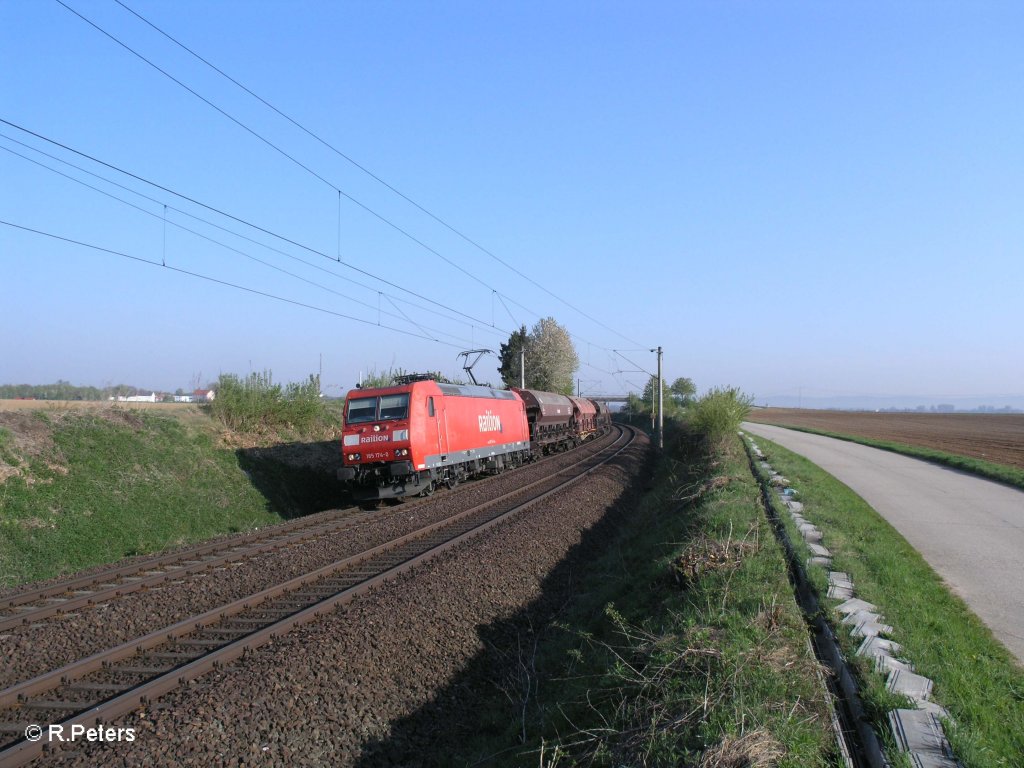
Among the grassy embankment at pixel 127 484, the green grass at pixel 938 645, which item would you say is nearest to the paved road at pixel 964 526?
the green grass at pixel 938 645

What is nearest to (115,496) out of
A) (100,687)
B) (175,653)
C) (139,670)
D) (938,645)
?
(175,653)

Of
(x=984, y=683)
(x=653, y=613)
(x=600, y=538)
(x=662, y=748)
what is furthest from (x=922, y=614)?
Result: (x=600, y=538)

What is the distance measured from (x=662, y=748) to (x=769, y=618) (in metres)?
2.20

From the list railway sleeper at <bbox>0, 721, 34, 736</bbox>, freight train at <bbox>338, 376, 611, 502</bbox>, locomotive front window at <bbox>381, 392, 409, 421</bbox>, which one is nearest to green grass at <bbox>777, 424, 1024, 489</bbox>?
freight train at <bbox>338, 376, 611, 502</bbox>

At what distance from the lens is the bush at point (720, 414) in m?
26.6

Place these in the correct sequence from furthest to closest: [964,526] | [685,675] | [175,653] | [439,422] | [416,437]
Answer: [439,422] → [416,437] → [964,526] → [175,653] → [685,675]

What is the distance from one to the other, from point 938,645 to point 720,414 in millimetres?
21748

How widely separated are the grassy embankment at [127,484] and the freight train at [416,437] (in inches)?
104

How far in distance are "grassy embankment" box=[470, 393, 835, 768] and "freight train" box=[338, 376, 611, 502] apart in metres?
8.17

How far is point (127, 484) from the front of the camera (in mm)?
14547

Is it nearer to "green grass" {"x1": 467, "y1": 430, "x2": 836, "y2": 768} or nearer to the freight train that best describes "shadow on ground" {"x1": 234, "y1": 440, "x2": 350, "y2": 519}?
the freight train

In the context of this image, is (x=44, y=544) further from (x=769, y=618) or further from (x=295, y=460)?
(x=769, y=618)

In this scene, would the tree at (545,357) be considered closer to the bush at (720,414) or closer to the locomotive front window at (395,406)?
the bush at (720,414)

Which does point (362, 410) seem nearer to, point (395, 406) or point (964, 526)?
point (395, 406)
